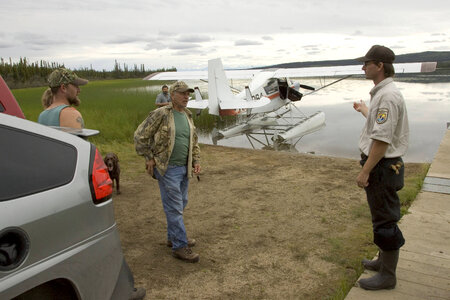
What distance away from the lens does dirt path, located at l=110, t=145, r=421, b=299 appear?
3287mm

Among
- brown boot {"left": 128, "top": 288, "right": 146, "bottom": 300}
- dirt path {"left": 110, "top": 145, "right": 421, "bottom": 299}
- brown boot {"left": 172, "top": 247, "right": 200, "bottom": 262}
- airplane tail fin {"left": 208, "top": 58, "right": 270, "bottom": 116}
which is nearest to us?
brown boot {"left": 128, "top": 288, "right": 146, "bottom": 300}

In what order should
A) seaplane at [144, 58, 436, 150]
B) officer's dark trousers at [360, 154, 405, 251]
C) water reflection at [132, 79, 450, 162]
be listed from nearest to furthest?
officer's dark trousers at [360, 154, 405, 251] → water reflection at [132, 79, 450, 162] → seaplane at [144, 58, 436, 150]

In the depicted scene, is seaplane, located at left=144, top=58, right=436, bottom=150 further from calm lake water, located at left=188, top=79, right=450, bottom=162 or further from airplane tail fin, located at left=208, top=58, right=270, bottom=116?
calm lake water, located at left=188, top=79, right=450, bottom=162

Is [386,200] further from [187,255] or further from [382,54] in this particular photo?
[187,255]

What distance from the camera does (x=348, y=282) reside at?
3.21 m

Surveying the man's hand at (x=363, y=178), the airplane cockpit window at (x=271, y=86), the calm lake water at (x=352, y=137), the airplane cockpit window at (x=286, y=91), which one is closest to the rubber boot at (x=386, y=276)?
the man's hand at (x=363, y=178)

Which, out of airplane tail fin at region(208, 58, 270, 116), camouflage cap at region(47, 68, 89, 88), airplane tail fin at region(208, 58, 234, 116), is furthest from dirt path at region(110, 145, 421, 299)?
airplane tail fin at region(208, 58, 234, 116)

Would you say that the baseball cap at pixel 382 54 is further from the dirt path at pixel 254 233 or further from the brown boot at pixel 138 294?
the brown boot at pixel 138 294

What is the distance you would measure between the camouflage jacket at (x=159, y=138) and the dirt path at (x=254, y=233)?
1.01m

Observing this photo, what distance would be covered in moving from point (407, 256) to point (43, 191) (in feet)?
10.4

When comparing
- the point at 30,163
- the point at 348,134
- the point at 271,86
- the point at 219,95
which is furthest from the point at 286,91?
the point at 30,163

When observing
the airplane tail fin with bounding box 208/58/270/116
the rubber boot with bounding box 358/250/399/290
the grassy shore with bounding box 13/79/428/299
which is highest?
the airplane tail fin with bounding box 208/58/270/116

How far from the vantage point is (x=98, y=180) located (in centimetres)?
193

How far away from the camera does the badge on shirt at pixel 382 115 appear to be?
100 inches
